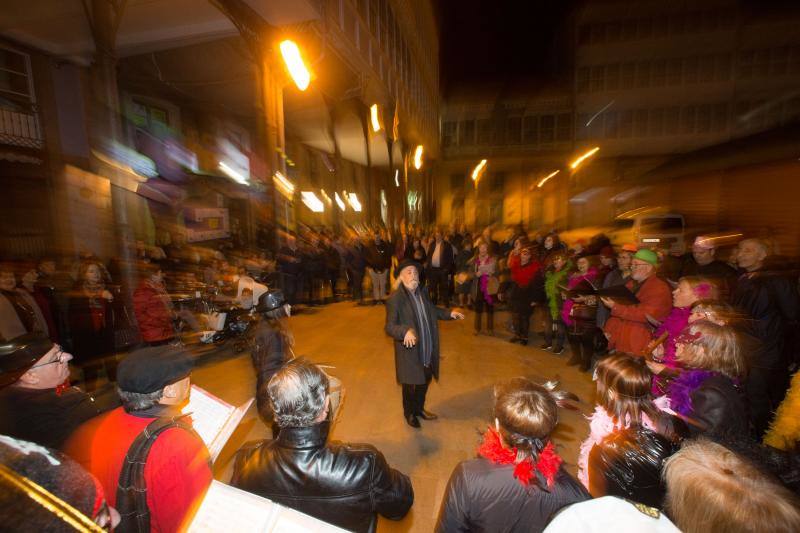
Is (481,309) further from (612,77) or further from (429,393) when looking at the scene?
(612,77)

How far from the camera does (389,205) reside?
26109mm

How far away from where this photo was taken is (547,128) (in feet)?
90.0

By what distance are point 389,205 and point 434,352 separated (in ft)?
74.8

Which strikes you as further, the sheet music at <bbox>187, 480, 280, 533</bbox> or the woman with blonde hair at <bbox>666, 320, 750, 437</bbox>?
the woman with blonde hair at <bbox>666, 320, 750, 437</bbox>

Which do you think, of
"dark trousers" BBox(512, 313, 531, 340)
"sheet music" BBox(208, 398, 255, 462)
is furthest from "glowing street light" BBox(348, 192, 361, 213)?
"sheet music" BBox(208, 398, 255, 462)

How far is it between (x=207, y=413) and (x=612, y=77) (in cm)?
3256

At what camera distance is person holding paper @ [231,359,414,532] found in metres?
1.55

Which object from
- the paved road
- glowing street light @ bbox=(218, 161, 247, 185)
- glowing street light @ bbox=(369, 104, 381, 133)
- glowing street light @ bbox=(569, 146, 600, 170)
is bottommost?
the paved road

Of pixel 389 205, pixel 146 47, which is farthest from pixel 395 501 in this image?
pixel 389 205

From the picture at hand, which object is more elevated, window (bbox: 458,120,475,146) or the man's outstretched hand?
window (bbox: 458,120,475,146)

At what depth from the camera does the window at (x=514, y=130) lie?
28.0 meters

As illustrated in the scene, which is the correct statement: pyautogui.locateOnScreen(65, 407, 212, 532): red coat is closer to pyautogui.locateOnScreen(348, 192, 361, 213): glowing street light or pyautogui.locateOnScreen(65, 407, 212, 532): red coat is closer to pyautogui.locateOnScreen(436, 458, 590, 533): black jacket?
pyautogui.locateOnScreen(436, 458, 590, 533): black jacket

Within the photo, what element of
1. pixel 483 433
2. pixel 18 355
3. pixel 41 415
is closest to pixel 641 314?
pixel 483 433

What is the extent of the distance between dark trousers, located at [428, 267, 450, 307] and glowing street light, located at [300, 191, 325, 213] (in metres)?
9.58
